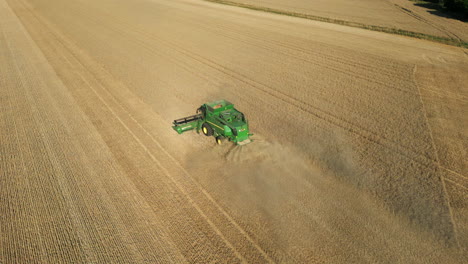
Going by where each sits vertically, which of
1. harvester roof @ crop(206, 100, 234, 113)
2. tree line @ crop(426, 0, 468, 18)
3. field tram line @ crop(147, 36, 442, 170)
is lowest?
field tram line @ crop(147, 36, 442, 170)

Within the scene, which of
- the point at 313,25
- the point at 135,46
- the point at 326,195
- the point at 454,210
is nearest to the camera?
the point at 454,210

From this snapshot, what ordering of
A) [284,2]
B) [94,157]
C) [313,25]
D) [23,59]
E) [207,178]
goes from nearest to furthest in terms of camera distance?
[207,178]
[94,157]
[23,59]
[313,25]
[284,2]

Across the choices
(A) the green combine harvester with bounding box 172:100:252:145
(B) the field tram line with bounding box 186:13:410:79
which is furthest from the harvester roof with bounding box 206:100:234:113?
(B) the field tram line with bounding box 186:13:410:79

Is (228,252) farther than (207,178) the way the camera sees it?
No

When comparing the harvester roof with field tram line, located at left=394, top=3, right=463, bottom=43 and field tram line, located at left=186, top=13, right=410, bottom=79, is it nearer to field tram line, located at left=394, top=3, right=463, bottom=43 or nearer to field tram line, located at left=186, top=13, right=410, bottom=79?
field tram line, located at left=186, top=13, right=410, bottom=79

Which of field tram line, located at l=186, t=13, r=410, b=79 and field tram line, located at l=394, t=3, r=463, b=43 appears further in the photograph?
field tram line, located at l=394, t=3, r=463, b=43

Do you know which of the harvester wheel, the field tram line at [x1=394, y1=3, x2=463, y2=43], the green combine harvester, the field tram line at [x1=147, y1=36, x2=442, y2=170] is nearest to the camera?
the green combine harvester

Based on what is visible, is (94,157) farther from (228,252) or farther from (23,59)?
(23,59)

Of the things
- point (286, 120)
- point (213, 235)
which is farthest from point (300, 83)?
point (213, 235)

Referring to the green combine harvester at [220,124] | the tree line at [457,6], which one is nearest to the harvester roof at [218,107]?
the green combine harvester at [220,124]
